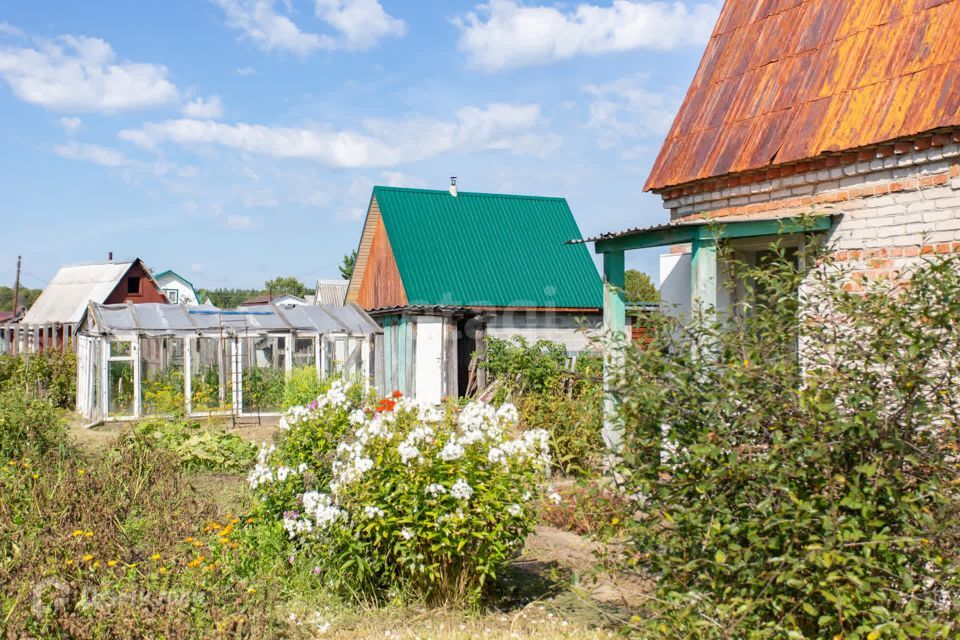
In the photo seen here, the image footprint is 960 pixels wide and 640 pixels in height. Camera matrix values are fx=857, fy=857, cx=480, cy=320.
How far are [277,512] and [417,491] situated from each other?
1.58m

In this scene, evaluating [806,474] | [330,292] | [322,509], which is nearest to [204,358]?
[322,509]

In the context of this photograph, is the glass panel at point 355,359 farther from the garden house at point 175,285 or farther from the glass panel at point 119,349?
the garden house at point 175,285

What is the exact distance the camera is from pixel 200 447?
34.2ft

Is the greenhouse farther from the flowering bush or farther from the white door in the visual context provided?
the flowering bush

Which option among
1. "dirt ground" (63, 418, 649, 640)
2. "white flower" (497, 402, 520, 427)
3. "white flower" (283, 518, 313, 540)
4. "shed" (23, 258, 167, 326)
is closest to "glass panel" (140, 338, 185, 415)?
"white flower" (283, 518, 313, 540)

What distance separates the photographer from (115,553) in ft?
18.2

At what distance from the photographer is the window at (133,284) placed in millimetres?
36938

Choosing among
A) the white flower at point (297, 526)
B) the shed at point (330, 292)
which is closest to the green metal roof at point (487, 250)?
the white flower at point (297, 526)

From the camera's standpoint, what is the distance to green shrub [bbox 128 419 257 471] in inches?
386

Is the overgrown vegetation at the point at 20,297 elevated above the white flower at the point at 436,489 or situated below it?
above

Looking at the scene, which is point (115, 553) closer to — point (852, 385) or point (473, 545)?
point (473, 545)

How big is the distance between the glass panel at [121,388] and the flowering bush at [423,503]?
12.3 metres

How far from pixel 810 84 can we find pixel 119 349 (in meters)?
14.3

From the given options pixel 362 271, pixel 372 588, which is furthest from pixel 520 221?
pixel 372 588
